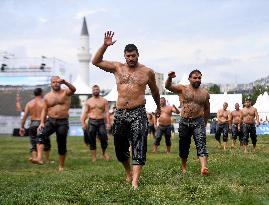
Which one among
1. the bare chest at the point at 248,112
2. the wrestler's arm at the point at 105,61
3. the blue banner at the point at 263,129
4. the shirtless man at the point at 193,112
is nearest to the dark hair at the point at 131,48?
the wrestler's arm at the point at 105,61

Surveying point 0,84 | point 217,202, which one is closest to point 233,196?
point 217,202

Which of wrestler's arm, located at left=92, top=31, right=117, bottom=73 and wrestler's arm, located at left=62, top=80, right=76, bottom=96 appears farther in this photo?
wrestler's arm, located at left=62, top=80, right=76, bottom=96

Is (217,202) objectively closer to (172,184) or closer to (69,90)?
(172,184)

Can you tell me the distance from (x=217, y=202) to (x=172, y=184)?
1.66m

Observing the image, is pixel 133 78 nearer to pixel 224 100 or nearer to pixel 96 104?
pixel 96 104

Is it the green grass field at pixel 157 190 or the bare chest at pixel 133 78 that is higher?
the bare chest at pixel 133 78

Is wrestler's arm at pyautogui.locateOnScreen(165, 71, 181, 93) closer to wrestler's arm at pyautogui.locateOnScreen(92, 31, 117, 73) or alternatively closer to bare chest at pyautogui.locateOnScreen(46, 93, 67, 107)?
wrestler's arm at pyautogui.locateOnScreen(92, 31, 117, 73)

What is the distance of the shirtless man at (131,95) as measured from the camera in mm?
7816

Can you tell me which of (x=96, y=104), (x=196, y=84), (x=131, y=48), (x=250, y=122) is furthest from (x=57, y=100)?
(x=250, y=122)

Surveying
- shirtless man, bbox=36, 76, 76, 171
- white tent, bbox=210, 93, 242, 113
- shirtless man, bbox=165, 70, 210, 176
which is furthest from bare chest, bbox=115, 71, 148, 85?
white tent, bbox=210, 93, 242, 113

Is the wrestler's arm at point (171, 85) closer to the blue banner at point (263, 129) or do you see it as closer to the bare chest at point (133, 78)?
the bare chest at point (133, 78)

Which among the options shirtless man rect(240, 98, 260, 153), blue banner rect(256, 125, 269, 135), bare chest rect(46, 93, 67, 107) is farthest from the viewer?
blue banner rect(256, 125, 269, 135)

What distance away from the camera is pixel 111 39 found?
7.78 m

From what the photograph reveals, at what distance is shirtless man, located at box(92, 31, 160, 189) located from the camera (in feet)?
25.6
